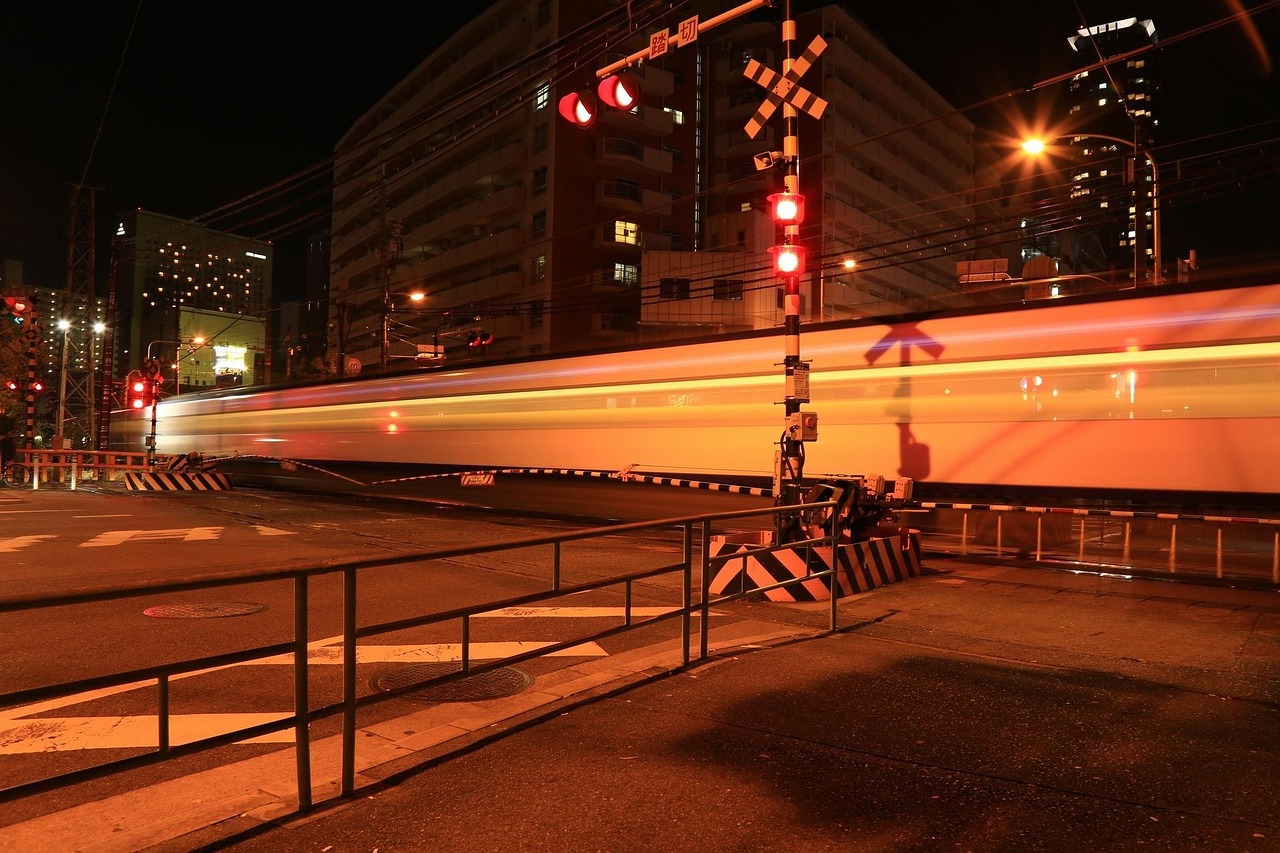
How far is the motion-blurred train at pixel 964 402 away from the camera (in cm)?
1062

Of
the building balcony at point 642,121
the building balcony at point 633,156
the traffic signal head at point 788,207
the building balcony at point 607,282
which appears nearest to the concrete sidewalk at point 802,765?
the traffic signal head at point 788,207

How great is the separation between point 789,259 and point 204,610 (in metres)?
7.27

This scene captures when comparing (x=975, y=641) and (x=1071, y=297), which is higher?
(x=1071, y=297)

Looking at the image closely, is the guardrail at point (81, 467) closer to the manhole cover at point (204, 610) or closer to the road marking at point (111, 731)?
the manhole cover at point (204, 610)

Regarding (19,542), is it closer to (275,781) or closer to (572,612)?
(572,612)

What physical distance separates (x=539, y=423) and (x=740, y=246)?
33.4m

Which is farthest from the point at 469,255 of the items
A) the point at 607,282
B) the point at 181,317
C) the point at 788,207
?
the point at 788,207

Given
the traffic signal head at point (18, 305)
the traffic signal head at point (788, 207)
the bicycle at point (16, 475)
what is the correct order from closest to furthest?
the traffic signal head at point (788, 207), the traffic signal head at point (18, 305), the bicycle at point (16, 475)

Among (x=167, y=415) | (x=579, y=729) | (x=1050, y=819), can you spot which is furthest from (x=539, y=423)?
(x=167, y=415)

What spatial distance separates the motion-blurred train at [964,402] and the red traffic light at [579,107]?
4420 millimetres

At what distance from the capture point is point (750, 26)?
2163 inches

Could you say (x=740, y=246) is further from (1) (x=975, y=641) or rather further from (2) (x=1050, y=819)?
(2) (x=1050, y=819)

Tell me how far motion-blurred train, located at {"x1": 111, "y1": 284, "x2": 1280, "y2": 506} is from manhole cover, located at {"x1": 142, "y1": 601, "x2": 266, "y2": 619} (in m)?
6.37

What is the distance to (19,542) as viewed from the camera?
12977mm
